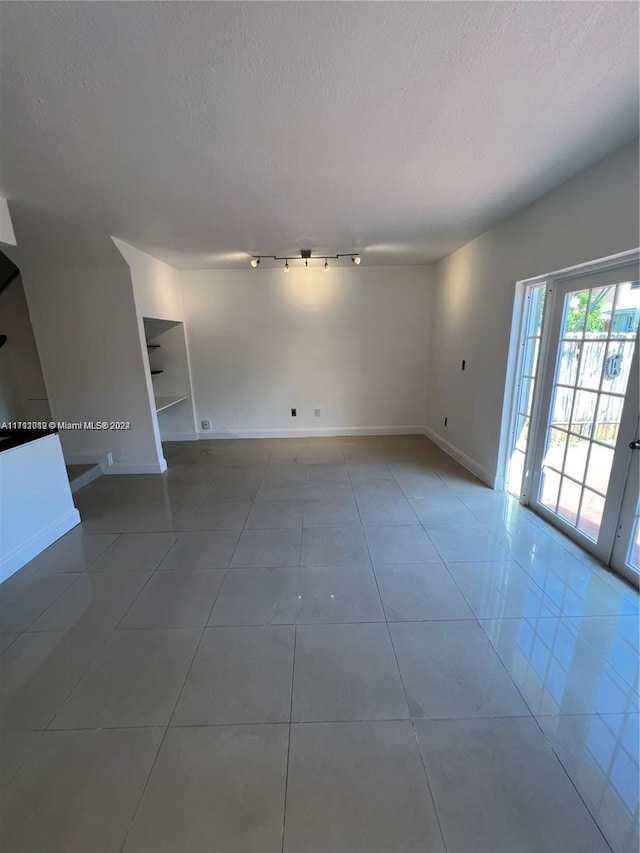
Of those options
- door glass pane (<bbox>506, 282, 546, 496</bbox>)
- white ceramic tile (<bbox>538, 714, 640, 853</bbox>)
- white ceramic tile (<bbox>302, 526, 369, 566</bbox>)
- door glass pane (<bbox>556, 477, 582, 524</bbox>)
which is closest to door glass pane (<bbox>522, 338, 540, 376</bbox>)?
door glass pane (<bbox>506, 282, 546, 496</bbox>)

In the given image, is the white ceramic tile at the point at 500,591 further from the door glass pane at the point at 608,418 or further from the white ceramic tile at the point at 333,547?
the door glass pane at the point at 608,418

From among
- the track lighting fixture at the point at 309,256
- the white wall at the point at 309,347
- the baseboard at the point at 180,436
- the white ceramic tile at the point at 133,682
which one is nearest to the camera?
the white ceramic tile at the point at 133,682

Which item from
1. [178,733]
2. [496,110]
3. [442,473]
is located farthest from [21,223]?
[442,473]

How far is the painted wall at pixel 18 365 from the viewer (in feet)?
13.6

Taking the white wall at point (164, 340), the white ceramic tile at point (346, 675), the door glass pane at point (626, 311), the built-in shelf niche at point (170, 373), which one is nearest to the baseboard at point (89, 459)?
the white wall at point (164, 340)

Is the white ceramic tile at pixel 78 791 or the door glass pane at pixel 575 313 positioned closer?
the white ceramic tile at pixel 78 791

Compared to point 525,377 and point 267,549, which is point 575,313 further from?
point 267,549

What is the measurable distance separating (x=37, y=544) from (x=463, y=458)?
13.4 feet

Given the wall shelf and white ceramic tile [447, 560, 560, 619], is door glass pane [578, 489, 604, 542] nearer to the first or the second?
white ceramic tile [447, 560, 560, 619]

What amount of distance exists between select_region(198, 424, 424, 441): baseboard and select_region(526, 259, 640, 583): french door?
2490mm

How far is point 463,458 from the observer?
13.0 ft

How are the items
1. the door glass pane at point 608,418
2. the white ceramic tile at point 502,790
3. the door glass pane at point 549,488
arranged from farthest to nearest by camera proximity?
the door glass pane at point 549,488
the door glass pane at point 608,418
the white ceramic tile at point 502,790

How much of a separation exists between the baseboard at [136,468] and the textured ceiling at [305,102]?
8.25 ft

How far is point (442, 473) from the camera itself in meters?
3.76
